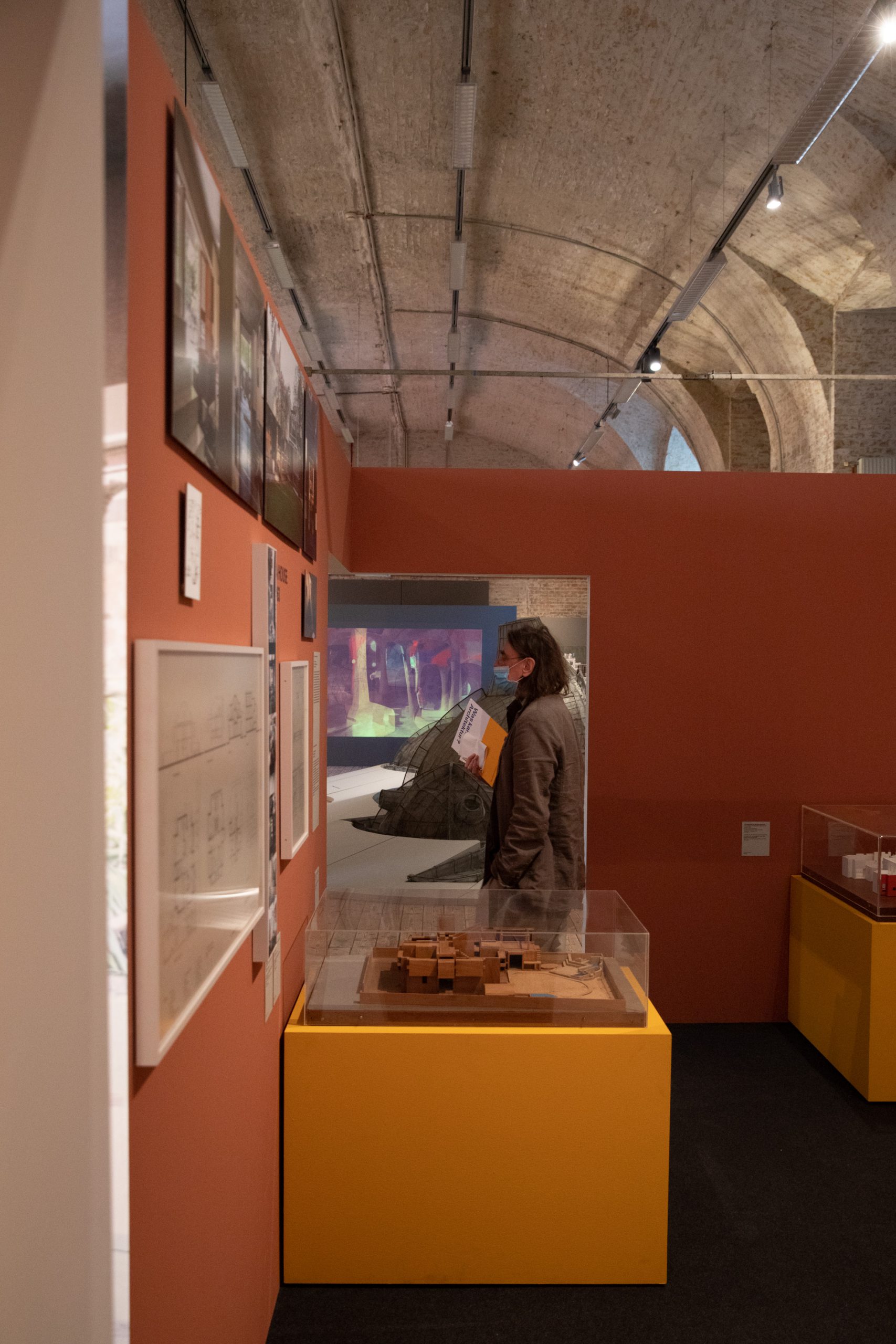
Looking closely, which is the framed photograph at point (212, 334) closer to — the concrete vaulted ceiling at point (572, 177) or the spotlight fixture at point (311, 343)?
the concrete vaulted ceiling at point (572, 177)

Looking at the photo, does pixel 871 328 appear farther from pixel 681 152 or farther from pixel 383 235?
pixel 383 235

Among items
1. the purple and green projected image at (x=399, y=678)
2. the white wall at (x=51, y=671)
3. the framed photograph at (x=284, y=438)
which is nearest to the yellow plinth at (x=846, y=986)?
the framed photograph at (x=284, y=438)

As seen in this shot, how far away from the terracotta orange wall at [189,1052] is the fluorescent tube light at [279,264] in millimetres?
6323

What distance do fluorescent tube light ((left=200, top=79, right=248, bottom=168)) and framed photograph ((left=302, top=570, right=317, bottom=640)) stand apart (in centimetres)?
424

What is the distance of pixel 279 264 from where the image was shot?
8.06m

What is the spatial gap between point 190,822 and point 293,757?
121cm

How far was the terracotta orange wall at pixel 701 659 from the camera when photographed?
4.96 meters

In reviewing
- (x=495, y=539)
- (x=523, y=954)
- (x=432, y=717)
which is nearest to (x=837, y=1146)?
(x=523, y=954)

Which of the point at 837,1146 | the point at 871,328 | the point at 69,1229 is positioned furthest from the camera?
the point at 871,328

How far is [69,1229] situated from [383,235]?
9.69 meters

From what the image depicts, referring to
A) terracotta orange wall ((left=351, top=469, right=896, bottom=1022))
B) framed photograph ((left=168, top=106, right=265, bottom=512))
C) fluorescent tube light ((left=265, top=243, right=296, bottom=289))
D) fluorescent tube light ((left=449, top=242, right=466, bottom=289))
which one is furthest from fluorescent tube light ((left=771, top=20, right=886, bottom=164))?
fluorescent tube light ((left=265, top=243, right=296, bottom=289))

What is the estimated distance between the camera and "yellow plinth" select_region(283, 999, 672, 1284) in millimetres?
2627

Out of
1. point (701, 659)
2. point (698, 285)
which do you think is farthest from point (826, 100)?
point (701, 659)

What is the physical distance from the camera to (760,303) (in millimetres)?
9305
